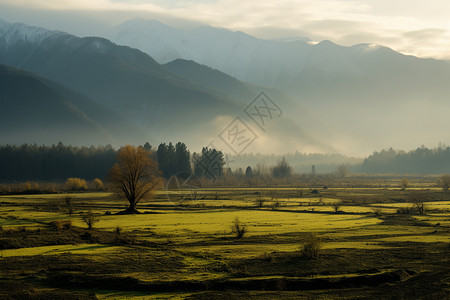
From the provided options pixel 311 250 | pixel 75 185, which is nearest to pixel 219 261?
pixel 311 250

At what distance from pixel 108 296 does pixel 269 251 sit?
16835mm

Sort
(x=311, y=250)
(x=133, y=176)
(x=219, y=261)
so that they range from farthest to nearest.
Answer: (x=133, y=176) → (x=311, y=250) → (x=219, y=261)

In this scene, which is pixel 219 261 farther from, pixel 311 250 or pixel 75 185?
pixel 75 185

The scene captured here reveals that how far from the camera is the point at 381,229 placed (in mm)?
61594

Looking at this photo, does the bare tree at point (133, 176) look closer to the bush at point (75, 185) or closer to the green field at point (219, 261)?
the green field at point (219, 261)

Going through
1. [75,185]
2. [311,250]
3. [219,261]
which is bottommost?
[219,261]

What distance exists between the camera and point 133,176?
290 ft

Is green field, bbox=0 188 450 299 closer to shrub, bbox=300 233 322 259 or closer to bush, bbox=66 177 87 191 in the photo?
shrub, bbox=300 233 322 259

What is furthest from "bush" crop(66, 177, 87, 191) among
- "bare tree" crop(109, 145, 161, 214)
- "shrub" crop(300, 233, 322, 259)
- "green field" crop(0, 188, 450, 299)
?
"shrub" crop(300, 233, 322, 259)

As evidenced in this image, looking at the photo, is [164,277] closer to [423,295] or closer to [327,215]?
[423,295]

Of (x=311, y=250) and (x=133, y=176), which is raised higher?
(x=133, y=176)

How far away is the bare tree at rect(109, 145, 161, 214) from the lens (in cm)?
8738

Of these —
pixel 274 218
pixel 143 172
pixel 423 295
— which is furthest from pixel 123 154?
pixel 423 295

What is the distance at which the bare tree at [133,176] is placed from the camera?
287 feet
